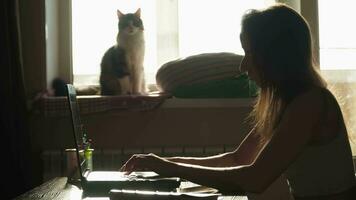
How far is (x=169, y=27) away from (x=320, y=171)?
187 cm

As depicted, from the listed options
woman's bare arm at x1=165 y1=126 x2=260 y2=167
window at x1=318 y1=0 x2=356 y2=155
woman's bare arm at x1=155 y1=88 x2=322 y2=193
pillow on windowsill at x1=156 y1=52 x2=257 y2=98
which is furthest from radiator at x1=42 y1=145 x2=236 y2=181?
woman's bare arm at x1=155 y1=88 x2=322 y2=193

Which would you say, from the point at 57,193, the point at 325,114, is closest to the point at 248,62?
the point at 325,114

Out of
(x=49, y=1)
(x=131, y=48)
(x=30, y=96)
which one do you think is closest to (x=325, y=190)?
(x=131, y=48)

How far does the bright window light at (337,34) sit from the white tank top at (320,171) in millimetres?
1717

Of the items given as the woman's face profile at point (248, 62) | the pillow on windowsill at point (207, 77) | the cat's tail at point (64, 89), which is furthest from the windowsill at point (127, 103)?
the woman's face profile at point (248, 62)

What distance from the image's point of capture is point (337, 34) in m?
2.96

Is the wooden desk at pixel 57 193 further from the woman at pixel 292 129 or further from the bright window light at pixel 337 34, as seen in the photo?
the bright window light at pixel 337 34

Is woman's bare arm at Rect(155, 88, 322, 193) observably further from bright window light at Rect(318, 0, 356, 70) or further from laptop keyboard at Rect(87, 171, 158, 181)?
bright window light at Rect(318, 0, 356, 70)

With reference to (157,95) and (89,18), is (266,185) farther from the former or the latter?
(89,18)

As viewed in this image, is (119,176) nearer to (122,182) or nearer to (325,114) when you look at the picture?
(122,182)

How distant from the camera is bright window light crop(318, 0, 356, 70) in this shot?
2932 mm

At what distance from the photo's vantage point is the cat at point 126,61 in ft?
9.18

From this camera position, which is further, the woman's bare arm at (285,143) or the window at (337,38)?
the window at (337,38)

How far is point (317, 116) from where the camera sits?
1.24m
